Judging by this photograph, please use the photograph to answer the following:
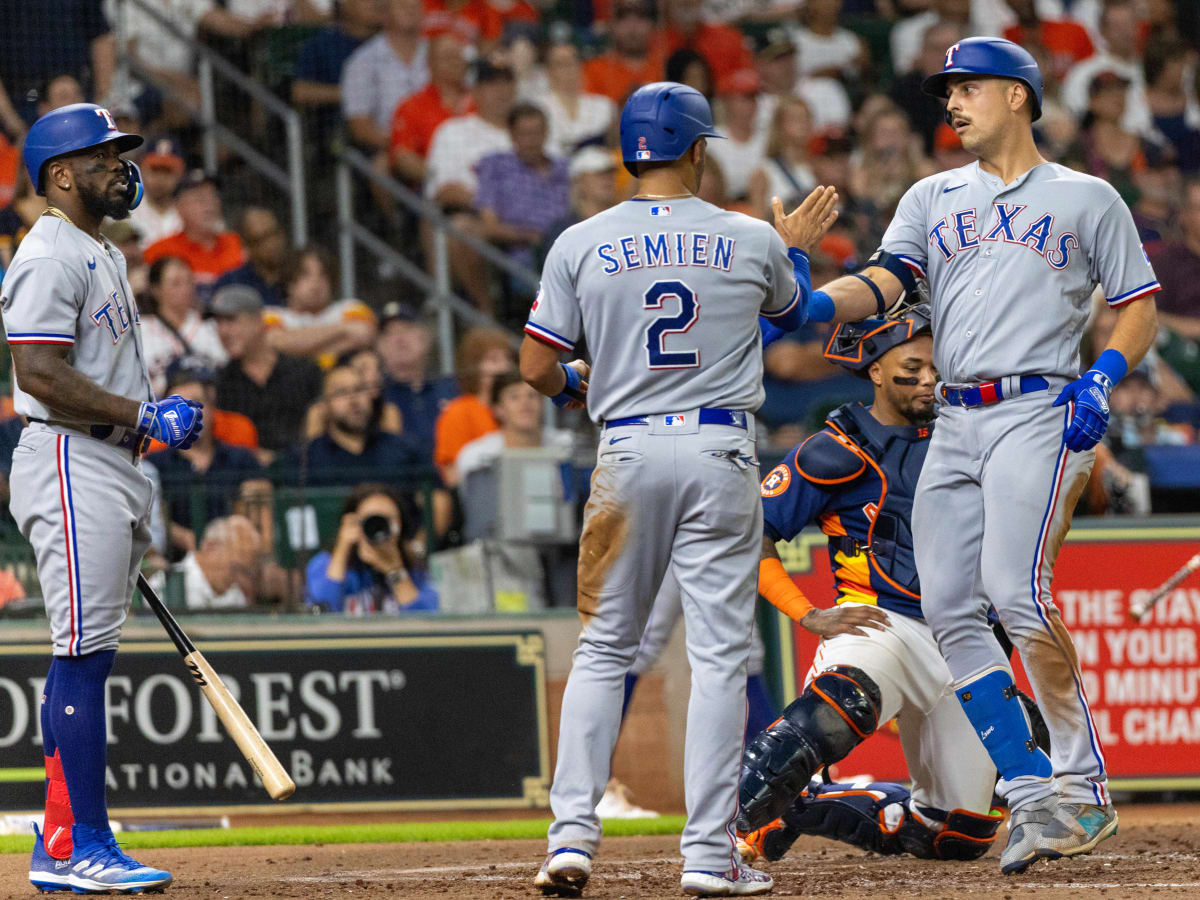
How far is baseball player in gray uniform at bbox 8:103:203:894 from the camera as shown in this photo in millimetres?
4504

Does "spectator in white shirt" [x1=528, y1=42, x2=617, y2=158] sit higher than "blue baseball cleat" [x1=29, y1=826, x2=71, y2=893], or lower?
higher

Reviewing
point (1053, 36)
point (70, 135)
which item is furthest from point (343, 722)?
point (1053, 36)

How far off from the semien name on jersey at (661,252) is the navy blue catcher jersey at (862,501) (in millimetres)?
1184

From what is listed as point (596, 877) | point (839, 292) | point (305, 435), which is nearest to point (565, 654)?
point (305, 435)

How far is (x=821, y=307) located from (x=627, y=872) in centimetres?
172

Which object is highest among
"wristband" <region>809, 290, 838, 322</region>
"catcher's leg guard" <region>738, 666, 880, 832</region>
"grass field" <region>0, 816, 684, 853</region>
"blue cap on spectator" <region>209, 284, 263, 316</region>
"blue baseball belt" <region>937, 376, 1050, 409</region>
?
"blue cap on spectator" <region>209, 284, 263, 316</region>

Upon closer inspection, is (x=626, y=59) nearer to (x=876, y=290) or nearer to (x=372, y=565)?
(x=372, y=565)

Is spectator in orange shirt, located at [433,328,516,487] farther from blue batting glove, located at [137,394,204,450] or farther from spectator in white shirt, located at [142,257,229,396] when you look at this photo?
blue batting glove, located at [137,394,204,450]

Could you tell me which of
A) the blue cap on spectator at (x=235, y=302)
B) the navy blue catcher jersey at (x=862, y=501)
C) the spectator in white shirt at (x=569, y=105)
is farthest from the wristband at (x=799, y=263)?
the spectator in white shirt at (x=569, y=105)

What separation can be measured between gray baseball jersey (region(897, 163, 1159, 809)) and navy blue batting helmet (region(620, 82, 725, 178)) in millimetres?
916

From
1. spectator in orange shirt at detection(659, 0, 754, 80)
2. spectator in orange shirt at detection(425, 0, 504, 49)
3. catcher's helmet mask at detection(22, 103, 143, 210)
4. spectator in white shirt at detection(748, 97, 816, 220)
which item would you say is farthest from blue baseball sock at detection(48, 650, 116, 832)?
spectator in orange shirt at detection(659, 0, 754, 80)

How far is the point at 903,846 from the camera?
5.23m

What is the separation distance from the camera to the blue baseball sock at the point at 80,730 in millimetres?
4512

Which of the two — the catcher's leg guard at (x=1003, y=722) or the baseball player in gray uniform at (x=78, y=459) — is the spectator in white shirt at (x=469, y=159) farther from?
the catcher's leg guard at (x=1003, y=722)
